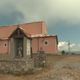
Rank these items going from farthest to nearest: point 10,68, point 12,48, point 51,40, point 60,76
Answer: point 51,40 < point 12,48 < point 10,68 < point 60,76

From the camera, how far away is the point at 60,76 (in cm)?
2338

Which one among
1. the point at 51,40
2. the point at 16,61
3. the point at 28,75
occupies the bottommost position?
the point at 28,75

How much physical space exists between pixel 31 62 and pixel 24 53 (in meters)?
14.4

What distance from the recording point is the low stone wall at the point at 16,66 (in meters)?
27.1

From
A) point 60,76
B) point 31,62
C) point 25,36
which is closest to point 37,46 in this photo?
point 25,36

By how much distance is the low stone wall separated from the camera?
27.1 meters

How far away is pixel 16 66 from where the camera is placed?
89.7 feet

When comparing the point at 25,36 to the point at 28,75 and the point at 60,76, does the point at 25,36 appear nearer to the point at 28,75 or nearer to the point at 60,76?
the point at 28,75

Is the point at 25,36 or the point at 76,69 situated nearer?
the point at 76,69

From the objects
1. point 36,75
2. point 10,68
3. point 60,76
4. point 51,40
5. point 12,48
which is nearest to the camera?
point 60,76

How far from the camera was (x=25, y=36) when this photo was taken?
143 feet

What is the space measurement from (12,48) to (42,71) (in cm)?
1643

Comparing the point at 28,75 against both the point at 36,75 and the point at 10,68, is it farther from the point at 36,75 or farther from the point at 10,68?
the point at 10,68

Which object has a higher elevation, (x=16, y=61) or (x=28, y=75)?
(x=16, y=61)
